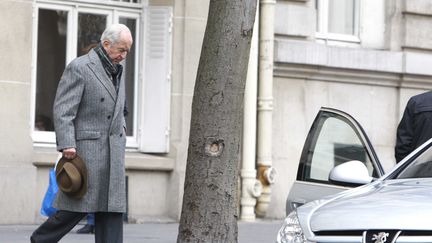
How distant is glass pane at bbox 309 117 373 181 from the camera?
10.0m

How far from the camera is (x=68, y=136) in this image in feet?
30.5

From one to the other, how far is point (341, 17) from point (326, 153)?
25.8 feet

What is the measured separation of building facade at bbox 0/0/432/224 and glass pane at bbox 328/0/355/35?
13 millimetres

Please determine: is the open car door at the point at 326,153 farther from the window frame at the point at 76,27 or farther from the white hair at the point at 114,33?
the window frame at the point at 76,27

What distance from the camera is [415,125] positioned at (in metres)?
10.1

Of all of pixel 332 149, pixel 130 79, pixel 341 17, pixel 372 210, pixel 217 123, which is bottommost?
pixel 372 210

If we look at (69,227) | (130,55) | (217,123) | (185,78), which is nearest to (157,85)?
(185,78)

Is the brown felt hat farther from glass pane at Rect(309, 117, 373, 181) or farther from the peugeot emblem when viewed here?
the peugeot emblem

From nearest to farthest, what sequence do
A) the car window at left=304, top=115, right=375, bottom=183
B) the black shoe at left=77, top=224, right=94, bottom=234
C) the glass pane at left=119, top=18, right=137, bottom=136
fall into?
the car window at left=304, top=115, right=375, bottom=183, the black shoe at left=77, top=224, right=94, bottom=234, the glass pane at left=119, top=18, right=137, bottom=136

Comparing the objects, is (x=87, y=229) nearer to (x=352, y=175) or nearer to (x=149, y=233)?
(x=149, y=233)

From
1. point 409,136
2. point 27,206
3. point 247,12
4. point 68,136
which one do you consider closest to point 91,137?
point 68,136

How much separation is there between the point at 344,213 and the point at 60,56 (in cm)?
887

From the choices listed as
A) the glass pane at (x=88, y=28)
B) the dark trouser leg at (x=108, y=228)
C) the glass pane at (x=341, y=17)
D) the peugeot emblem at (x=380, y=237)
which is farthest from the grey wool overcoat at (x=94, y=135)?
the glass pane at (x=341, y=17)

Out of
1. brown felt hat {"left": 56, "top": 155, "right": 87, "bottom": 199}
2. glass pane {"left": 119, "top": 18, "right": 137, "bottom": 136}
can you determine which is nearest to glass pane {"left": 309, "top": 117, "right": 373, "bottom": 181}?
brown felt hat {"left": 56, "top": 155, "right": 87, "bottom": 199}
